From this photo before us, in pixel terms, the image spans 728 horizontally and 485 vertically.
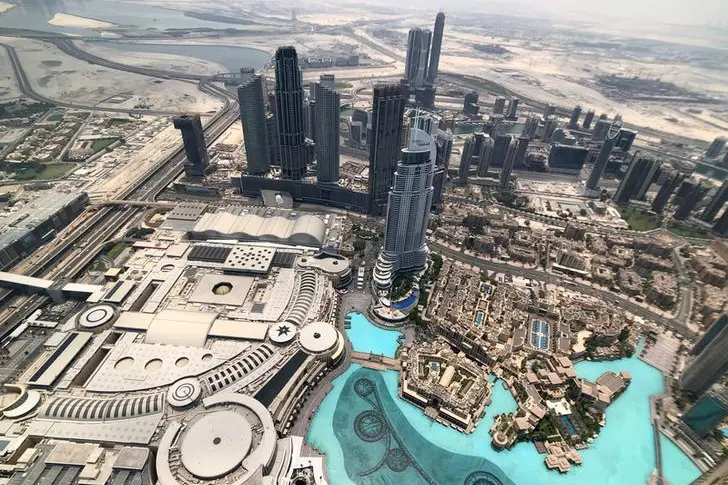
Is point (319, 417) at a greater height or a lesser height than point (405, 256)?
lesser

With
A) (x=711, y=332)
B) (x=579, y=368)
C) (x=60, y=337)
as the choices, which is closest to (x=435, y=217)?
(x=579, y=368)

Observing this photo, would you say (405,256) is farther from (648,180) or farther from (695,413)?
(648,180)

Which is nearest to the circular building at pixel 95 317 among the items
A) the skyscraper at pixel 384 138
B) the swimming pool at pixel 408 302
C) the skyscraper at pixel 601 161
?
the swimming pool at pixel 408 302

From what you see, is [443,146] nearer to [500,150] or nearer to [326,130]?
[326,130]

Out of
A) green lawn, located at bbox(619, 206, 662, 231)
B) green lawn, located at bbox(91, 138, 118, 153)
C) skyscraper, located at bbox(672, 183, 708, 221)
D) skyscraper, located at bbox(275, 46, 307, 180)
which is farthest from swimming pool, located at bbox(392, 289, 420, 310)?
green lawn, located at bbox(91, 138, 118, 153)

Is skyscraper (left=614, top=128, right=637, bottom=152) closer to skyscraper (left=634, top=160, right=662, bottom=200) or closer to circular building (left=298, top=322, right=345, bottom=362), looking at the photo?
skyscraper (left=634, top=160, right=662, bottom=200)

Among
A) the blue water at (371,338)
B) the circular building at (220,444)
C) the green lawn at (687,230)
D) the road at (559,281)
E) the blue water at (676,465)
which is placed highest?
the circular building at (220,444)

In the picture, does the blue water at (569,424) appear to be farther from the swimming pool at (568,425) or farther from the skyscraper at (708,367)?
the skyscraper at (708,367)
